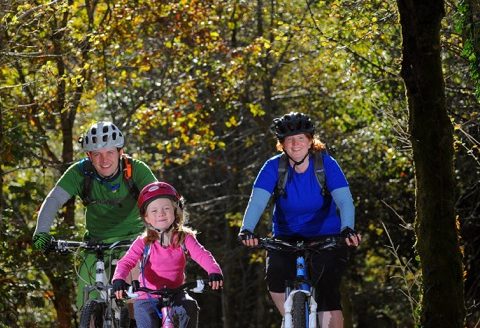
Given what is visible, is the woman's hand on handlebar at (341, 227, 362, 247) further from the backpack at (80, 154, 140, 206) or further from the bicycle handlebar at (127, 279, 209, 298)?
the backpack at (80, 154, 140, 206)

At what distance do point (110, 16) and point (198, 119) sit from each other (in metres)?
3.20

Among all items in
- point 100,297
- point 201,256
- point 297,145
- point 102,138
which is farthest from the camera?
point 102,138

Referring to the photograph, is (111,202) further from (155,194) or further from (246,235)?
(246,235)

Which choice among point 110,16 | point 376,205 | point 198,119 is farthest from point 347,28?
point 376,205

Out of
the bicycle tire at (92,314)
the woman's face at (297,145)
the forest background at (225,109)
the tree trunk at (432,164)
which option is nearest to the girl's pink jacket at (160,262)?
the bicycle tire at (92,314)

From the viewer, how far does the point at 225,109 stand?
21.4 metres

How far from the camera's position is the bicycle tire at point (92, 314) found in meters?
8.10

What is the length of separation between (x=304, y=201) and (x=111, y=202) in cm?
167

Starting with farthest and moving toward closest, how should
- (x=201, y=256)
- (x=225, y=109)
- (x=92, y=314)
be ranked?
(x=225, y=109) < (x=92, y=314) < (x=201, y=256)

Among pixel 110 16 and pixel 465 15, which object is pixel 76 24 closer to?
pixel 110 16

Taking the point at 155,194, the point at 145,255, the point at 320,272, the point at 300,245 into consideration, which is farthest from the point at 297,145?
the point at 145,255

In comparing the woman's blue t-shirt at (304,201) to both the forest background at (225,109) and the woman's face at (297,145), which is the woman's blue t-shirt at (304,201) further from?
the forest background at (225,109)

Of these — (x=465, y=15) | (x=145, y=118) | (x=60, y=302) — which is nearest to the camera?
(x=465, y=15)

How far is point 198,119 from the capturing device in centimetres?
2005
